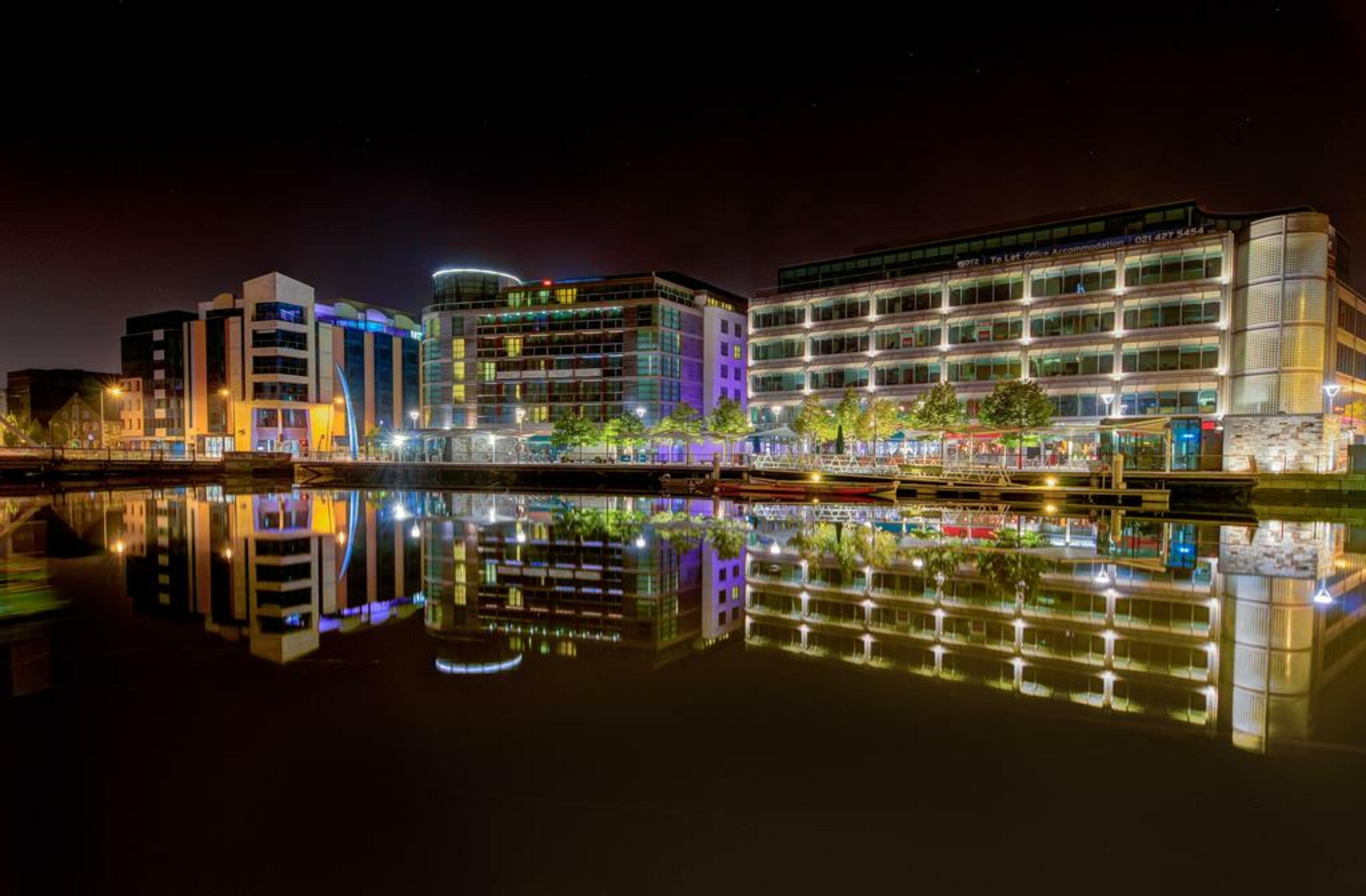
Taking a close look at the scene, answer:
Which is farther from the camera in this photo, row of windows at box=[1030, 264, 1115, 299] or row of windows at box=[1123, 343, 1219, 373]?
row of windows at box=[1030, 264, 1115, 299]

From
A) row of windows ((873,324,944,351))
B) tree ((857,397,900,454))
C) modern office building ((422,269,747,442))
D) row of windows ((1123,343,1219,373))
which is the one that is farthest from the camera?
modern office building ((422,269,747,442))

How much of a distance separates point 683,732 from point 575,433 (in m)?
61.0

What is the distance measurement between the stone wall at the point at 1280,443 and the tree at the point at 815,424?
26.4m

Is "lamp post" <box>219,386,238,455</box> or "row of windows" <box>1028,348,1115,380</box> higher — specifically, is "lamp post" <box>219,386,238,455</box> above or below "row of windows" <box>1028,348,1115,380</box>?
below

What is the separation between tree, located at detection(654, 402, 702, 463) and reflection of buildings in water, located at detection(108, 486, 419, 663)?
32044 millimetres

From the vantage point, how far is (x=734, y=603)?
1464 centimetres

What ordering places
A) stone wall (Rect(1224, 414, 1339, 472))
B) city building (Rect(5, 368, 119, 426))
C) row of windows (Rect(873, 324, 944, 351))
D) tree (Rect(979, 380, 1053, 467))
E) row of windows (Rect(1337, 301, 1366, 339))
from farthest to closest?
city building (Rect(5, 368, 119, 426))
row of windows (Rect(873, 324, 944, 351))
row of windows (Rect(1337, 301, 1366, 339))
tree (Rect(979, 380, 1053, 467))
stone wall (Rect(1224, 414, 1339, 472))

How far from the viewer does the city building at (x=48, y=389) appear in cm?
12681

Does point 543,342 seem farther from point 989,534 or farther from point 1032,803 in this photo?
point 1032,803

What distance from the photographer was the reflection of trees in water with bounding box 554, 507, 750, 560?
2341 cm

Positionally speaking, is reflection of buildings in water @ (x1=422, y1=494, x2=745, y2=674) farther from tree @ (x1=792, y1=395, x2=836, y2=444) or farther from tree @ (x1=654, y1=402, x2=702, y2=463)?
tree @ (x1=654, y1=402, x2=702, y2=463)

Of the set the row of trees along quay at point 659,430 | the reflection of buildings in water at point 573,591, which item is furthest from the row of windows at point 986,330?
the reflection of buildings in water at point 573,591

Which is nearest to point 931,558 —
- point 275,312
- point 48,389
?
point 275,312

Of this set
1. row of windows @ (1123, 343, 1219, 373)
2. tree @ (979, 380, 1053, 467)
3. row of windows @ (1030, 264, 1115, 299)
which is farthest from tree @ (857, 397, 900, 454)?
row of windows @ (1123, 343, 1219, 373)
